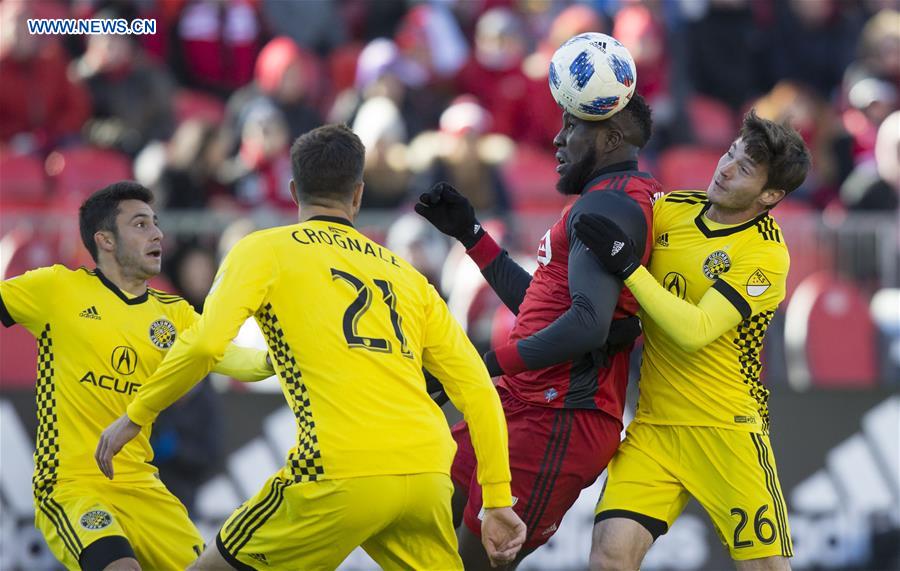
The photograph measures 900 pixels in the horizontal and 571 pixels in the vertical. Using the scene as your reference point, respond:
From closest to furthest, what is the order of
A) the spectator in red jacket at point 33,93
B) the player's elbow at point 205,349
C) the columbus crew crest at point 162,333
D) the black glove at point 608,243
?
the player's elbow at point 205,349
the black glove at point 608,243
the columbus crew crest at point 162,333
the spectator in red jacket at point 33,93

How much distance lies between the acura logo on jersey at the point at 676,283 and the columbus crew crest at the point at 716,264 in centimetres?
12

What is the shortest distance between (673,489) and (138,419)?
254cm

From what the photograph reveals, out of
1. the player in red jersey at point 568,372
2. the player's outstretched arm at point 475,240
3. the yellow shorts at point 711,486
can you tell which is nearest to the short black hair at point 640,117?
the player in red jersey at point 568,372

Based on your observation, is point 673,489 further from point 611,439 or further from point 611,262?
point 611,262

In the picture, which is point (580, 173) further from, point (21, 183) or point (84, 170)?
point (21, 183)

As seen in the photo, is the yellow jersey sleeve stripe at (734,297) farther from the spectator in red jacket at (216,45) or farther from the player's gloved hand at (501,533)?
the spectator in red jacket at (216,45)

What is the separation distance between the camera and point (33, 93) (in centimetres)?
1330

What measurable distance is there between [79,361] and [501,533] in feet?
7.72

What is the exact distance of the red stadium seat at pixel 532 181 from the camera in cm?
1406

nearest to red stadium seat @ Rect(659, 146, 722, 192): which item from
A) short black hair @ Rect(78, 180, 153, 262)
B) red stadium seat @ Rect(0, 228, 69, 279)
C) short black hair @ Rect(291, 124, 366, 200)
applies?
red stadium seat @ Rect(0, 228, 69, 279)

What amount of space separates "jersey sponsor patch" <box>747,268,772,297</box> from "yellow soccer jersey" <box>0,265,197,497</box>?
2872 mm

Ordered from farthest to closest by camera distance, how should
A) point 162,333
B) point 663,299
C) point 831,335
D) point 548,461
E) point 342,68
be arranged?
point 342,68 → point 831,335 → point 162,333 → point 548,461 → point 663,299

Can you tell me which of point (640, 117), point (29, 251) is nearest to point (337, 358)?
point (640, 117)

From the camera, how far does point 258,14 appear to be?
15.2 meters
